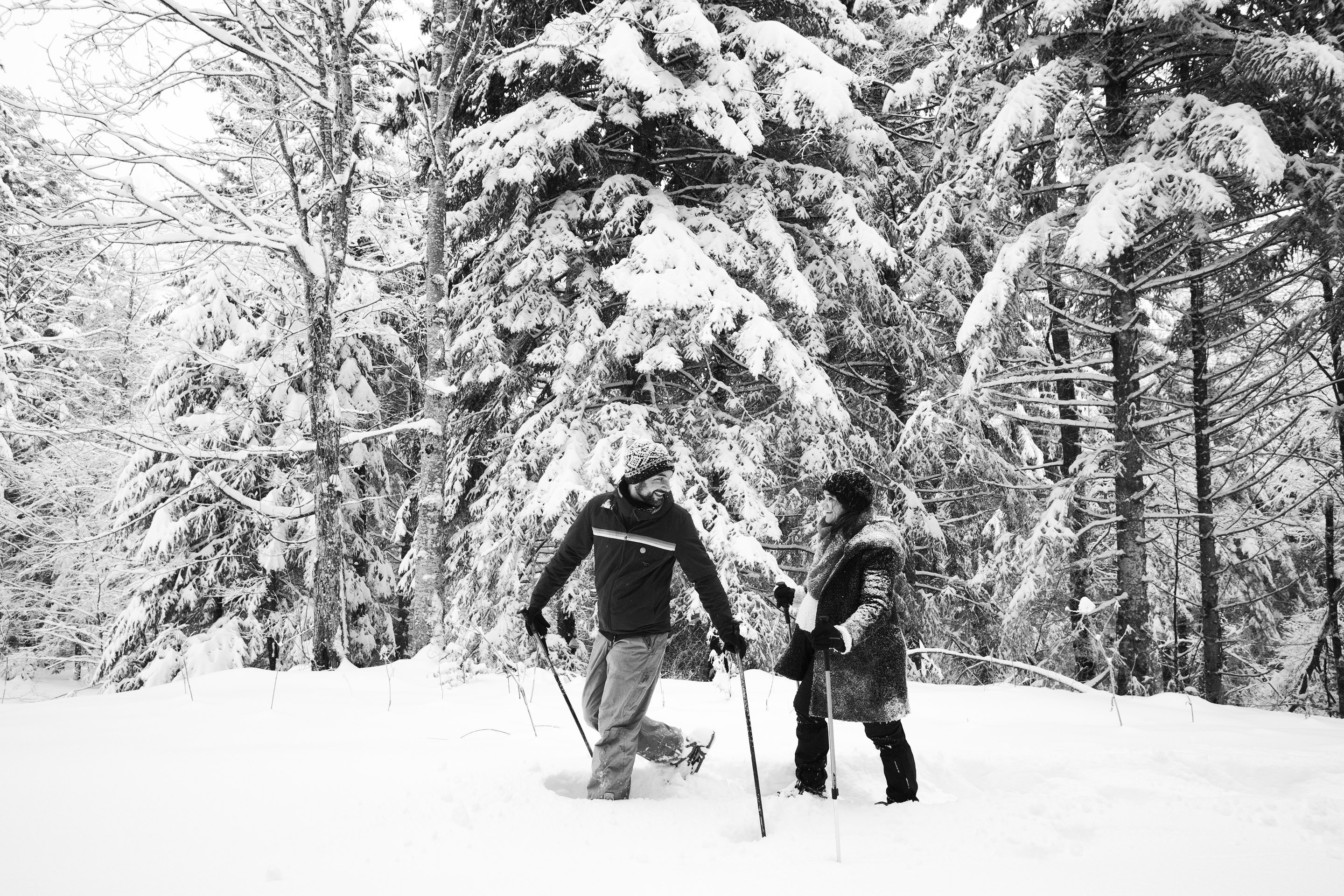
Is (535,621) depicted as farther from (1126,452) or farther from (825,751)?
(1126,452)

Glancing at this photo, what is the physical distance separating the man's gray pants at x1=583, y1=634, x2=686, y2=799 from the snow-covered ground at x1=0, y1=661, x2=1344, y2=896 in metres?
0.21

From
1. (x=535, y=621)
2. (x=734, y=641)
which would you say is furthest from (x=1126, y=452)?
(x=535, y=621)

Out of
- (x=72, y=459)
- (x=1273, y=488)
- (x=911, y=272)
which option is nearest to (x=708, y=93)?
(x=911, y=272)

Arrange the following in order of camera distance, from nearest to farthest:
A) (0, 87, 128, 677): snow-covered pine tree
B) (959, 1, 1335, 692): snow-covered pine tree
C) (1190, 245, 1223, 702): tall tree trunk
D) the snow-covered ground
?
the snow-covered ground
(959, 1, 1335, 692): snow-covered pine tree
(0, 87, 128, 677): snow-covered pine tree
(1190, 245, 1223, 702): tall tree trunk

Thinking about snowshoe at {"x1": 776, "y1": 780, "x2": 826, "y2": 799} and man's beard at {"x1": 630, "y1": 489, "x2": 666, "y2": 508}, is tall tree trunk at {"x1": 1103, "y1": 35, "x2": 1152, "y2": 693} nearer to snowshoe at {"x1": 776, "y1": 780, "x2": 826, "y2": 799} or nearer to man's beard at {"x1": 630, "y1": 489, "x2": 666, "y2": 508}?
snowshoe at {"x1": 776, "y1": 780, "x2": 826, "y2": 799}

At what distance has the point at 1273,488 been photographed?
12.1 metres

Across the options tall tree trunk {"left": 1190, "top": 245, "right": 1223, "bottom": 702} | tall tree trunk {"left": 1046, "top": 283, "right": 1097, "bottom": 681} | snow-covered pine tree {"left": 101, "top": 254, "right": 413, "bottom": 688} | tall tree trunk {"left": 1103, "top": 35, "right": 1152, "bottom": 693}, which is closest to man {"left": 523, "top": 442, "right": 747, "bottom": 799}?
tall tree trunk {"left": 1046, "top": 283, "right": 1097, "bottom": 681}

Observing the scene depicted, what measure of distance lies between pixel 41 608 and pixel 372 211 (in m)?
12.5

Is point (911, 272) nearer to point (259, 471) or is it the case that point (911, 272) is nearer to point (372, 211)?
point (372, 211)

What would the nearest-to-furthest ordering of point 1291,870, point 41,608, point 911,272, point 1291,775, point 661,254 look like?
1. point 1291,870
2. point 1291,775
3. point 661,254
4. point 911,272
5. point 41,608

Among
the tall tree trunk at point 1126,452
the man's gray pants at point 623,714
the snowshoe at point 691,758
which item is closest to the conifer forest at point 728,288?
the tall tree trunk at point 1126,452

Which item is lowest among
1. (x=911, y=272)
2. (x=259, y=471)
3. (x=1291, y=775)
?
(x=1291, y=775)

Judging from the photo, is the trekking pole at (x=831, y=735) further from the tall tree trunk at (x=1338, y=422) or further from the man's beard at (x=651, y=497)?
the tall tree trunk at (x=1338, y=422)

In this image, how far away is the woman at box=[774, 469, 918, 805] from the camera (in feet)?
13.1
